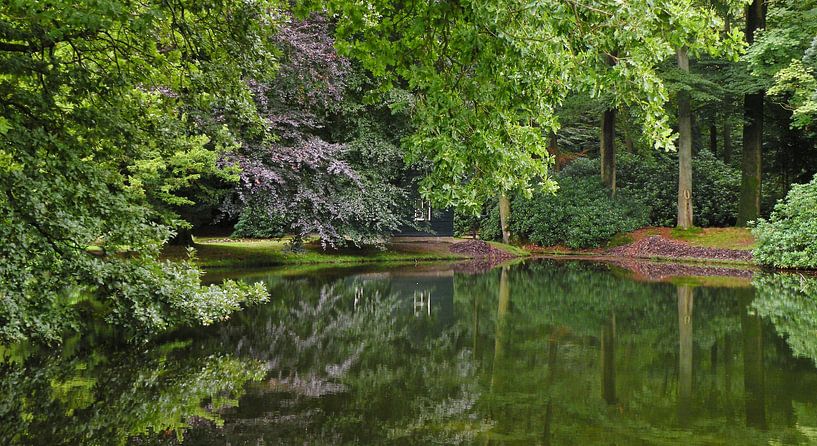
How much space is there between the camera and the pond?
16.3 feet

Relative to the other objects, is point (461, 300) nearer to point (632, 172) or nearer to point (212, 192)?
point (212, 192)

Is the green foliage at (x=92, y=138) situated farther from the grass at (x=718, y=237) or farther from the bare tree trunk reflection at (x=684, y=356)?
the grass at (x=718, y=237)

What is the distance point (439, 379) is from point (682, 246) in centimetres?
1808

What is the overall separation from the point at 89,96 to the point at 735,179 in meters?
24.5

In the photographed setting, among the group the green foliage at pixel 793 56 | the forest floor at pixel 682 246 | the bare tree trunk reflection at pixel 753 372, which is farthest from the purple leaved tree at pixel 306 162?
the bare tree trunk reflection at pixel 753 372

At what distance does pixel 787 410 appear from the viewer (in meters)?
5.46

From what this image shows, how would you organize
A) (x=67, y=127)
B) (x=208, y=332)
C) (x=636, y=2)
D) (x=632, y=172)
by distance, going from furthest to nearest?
(x=632, y=172) → (x=208, y=332) → (x=67, y=127) → (x=636, y=2)

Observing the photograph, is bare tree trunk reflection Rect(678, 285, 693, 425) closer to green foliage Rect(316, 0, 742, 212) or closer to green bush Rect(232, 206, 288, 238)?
green foliage Rect(316, 0, 742, 212)

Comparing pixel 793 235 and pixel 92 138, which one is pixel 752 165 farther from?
pixel 92 138

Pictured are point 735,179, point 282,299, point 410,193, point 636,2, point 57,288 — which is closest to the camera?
point 636,2

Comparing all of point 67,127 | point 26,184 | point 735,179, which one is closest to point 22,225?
point 26,184

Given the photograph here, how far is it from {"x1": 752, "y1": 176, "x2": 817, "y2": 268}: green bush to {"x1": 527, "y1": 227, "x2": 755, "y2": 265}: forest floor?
1.27 metres

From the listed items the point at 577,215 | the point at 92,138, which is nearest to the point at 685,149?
the point at 577,215

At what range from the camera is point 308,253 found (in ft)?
72.0
